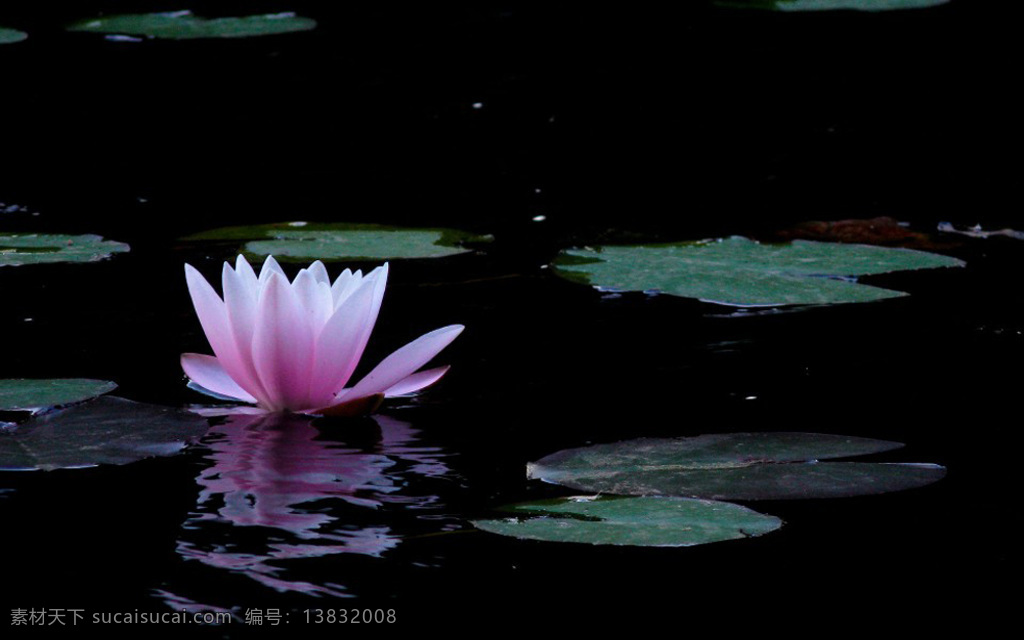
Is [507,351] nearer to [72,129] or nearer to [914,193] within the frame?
[914,193]

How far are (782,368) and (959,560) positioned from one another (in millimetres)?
751

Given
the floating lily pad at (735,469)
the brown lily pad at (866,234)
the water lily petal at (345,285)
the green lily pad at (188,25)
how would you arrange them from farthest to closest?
the green lily pad at (188,25) → the brown lily pad at (866,234) → the water lily petal at (345,285) → the floating lily pad at (735,469)

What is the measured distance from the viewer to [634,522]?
4.86 feet

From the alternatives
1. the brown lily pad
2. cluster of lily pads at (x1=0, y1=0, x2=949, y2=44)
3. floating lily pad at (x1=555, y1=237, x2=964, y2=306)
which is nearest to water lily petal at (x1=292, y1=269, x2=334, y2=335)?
floating lily pad at (x1=555, y1=237, x2=964, y2=306)

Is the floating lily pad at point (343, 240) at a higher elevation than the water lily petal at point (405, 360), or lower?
higher

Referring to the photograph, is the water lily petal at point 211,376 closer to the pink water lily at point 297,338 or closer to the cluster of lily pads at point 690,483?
the pink water lily at point 297,338

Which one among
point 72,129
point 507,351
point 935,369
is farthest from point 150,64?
point 935,369

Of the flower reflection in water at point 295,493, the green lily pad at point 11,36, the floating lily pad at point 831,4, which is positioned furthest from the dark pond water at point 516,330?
the floating lily pad at point 831,4

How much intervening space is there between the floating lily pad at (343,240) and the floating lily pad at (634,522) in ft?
4.47

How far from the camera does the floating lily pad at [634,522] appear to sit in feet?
4.70

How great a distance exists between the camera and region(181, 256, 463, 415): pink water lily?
6.21ft

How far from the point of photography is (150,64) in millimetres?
6023

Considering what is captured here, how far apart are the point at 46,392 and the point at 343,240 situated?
45.0 inches

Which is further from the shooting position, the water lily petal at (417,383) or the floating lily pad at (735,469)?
the water lily petal at (417,383)
